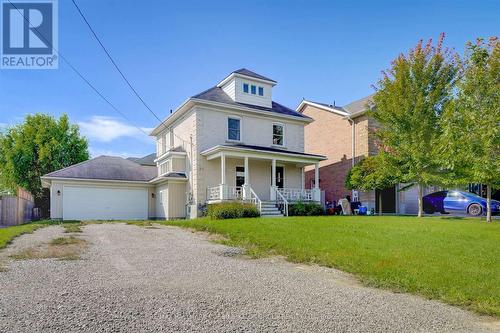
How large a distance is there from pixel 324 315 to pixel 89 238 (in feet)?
30.7

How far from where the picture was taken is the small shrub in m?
16.6

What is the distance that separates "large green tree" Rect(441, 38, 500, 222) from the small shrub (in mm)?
8522

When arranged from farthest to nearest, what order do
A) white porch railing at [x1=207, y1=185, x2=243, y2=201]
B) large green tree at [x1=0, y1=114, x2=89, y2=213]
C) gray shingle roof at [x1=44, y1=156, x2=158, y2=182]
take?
1. large green tree at [x1=0, y1=114, x2=89, y2=213]
2. gray shingle roof at [x1=44, y1=156, x2=158, y2=182]
3. white porch railing at [x1=207, y1=185, x2=243, y2=201]

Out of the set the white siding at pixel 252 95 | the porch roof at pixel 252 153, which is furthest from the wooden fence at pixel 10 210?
the white siding at pixel 252 95

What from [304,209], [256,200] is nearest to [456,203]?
[304,209]

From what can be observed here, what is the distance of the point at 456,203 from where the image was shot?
21.7m

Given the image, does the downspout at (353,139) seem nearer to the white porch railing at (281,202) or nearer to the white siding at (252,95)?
the white siding at (252,95)

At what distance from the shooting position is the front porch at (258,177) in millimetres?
20234

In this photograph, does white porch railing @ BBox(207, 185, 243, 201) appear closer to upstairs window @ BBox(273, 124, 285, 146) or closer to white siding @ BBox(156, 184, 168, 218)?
white siding @ BBox(156, 184, 168, 218)

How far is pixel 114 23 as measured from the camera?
12828 millimetres

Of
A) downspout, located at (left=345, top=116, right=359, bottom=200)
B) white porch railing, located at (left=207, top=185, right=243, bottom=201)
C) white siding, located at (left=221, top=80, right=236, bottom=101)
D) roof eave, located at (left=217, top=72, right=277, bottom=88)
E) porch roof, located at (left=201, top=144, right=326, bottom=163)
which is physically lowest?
white porch railing, located at (left=207, top=185, right=243, bottom=201)

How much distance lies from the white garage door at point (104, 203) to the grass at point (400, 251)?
12.8 meters

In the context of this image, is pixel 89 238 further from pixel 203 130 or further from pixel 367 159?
pixel 367 159

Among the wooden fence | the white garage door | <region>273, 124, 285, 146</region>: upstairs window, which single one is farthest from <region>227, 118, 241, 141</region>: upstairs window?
the wooden fence
